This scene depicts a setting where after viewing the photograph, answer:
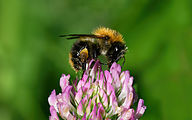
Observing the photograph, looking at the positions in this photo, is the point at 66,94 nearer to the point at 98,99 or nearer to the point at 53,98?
the point at 53,98

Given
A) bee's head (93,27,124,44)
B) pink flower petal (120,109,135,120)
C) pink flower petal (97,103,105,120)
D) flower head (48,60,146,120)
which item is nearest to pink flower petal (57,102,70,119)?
flower head (48,60,146,120)

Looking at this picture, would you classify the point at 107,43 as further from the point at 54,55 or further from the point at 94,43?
the point at 54,55

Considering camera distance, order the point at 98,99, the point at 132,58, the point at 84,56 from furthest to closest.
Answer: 1. the point at 132,58
2. the point at 84,56
3. the point at 98,99

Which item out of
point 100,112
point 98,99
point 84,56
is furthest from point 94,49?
point 100,112

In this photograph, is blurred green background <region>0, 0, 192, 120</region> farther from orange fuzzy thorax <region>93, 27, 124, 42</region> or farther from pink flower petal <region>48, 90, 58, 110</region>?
pink flower petal <region>48, 90, 58, 110</region>

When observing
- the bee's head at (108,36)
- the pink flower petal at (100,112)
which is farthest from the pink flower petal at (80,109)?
the bee's head at (108,36)

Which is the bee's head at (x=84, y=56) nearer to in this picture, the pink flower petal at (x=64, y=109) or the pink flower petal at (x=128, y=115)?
the pink flower petal at (x=64, y=109)

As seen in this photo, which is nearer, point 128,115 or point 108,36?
point 128,115

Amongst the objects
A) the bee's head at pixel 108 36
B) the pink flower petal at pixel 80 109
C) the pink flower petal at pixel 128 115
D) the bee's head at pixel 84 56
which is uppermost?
the bee's head at pixel 108 36
